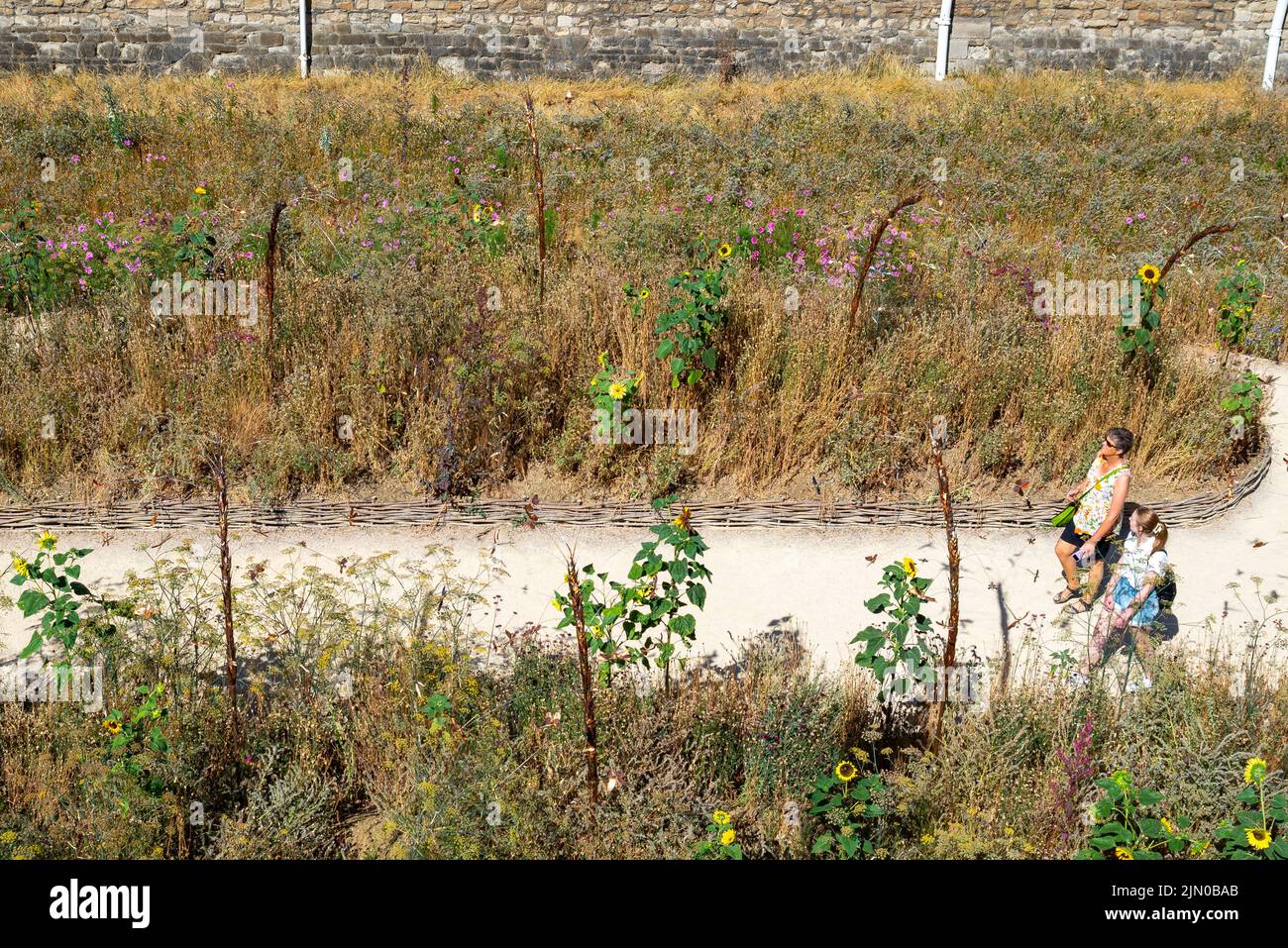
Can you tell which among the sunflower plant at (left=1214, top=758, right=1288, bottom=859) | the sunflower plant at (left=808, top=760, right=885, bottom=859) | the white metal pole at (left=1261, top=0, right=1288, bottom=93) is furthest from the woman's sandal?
the white metal pole at (left=1261, top=0, right=1288, bottom=93)

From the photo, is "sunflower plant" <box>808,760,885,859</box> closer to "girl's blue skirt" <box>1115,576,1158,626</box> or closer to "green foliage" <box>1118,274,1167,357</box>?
"girl's blue skirt" <box>1115,576,1158,626</box>

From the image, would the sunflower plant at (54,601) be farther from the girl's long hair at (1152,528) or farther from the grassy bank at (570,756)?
the girl's long hair at (1152,528)

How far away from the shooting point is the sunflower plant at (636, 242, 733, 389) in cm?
687

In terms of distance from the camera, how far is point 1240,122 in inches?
533

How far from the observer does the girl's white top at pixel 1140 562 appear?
204 inches

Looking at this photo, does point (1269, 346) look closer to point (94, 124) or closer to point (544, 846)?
point (544, 846)

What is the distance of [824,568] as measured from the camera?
6020 mm

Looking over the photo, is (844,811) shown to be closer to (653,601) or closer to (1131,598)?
(653,601)

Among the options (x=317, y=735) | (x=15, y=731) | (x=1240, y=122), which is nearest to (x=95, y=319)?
(x=15, y=731)

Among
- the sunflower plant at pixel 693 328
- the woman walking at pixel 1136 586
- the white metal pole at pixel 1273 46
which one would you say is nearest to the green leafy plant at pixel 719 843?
the woman walking at pixel 1136 586

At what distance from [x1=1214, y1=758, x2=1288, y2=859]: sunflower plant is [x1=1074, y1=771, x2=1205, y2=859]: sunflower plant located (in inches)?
4.6

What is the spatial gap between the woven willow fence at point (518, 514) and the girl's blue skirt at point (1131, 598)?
3.96 feet

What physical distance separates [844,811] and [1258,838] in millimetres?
1340

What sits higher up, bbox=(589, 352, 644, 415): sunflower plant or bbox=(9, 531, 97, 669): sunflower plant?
bbox=(589, 352, 644, 415): sunflower plant
